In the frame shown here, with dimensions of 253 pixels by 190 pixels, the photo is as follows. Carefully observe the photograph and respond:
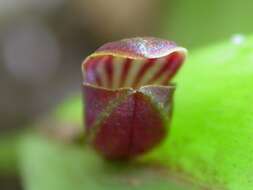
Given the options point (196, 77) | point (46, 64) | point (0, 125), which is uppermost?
point (196, 77)

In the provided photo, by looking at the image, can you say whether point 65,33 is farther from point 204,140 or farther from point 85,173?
point 204,140

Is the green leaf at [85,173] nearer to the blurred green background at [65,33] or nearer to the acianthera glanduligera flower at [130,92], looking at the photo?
the acianthera glanduligera flower at [130,92]

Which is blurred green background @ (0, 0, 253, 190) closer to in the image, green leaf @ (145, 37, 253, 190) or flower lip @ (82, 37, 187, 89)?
green leaf @ (145, 37, 253, 190)

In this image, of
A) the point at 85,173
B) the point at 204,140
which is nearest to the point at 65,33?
the point at 85,173

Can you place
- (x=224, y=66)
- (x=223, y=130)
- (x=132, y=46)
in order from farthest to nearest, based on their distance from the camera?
(x=224, y=66) → (x=223, y=130) → (x=132, y=46)

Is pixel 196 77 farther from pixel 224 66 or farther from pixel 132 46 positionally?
pixel 132 46

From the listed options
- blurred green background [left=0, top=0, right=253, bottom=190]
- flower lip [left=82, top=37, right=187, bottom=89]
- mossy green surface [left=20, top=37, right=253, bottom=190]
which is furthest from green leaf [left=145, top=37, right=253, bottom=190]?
blurred green background [left=0, top=0, right=253, bottom=190]

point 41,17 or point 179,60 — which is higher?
point 179,60

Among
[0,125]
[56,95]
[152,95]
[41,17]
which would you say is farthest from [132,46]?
[41,17]

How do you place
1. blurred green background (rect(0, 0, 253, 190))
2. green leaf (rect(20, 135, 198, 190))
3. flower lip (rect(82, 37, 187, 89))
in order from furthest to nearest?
blurred green background (rect(0, 0, 253, 190)), green leaf (rect(20, 135, 198, 190)), flower lip (rect(82, 37, 187, 89))
